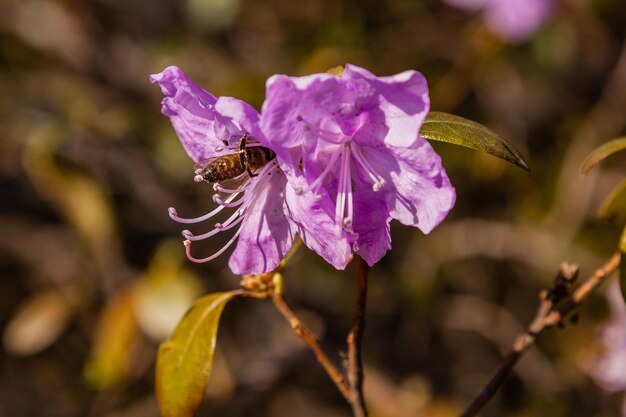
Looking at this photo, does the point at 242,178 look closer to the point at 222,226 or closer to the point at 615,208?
the point at 222,226

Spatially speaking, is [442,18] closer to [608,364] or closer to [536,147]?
[536,147]

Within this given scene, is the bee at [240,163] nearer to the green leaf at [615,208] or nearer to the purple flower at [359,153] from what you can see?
the purple flower at [359,153]

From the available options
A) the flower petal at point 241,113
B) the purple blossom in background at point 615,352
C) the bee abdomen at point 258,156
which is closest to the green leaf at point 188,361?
the bee abdomen at point 258,156

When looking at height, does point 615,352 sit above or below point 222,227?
below

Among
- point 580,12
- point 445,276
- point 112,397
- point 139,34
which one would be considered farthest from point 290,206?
point 139,34

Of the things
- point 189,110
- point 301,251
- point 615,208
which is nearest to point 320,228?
point 189,110
